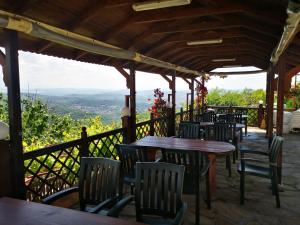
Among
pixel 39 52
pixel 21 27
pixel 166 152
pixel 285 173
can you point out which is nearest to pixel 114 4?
pixel 21 27

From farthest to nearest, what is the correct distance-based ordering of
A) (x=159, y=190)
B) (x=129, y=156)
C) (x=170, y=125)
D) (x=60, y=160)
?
(x=170, y=125) < (x=60, y=160) < (x=129, y=156) < (x=159, y=190)

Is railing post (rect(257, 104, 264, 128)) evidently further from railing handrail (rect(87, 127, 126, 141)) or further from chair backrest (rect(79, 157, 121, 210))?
chair backrest (rect(79, 157, 121, 210))

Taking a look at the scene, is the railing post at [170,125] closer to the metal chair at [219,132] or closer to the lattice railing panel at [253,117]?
the metal chair at [219,132]

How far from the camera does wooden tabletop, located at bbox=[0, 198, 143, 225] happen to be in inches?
66.1

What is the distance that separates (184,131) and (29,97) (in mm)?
5636

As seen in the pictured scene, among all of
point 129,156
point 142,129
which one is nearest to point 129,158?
point 129,156

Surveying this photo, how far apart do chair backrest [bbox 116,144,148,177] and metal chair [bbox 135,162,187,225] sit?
94cm

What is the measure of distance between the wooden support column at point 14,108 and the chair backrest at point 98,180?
2.52 feet

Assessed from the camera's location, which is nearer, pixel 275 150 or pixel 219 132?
pixel 275 150

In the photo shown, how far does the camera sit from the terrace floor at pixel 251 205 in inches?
127

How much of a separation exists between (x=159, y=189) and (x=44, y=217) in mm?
952

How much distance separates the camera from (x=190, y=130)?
17.7ft

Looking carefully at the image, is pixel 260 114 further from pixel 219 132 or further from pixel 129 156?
pixel 129 156

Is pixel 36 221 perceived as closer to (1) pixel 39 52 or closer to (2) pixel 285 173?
(1) pixel 39 52
